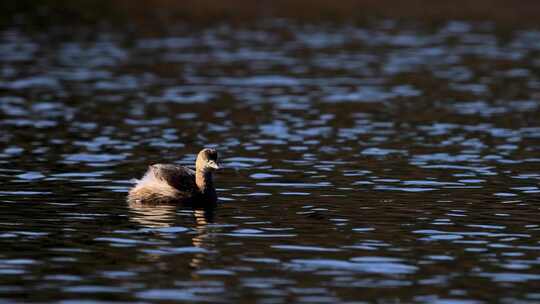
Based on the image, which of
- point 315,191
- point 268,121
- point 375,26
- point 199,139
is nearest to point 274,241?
point 315,191

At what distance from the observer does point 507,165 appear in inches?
943

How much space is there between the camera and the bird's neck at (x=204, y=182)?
Answer: 64.3ft

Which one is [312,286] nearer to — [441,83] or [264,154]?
[264,154]

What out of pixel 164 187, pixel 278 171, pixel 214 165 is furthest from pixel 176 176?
pixel 278 171

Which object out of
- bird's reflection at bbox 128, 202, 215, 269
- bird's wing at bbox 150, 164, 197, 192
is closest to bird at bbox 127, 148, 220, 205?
bird's wing at bbox 150, 164, 197, 192

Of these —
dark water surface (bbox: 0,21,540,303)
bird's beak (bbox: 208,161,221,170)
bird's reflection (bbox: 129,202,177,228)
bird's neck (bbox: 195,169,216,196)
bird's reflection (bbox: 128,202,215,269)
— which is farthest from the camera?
bird's beak (bbox: 208,161,221,170)

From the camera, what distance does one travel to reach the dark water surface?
1462 centimetres

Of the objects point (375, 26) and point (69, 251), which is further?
point (375, 26)

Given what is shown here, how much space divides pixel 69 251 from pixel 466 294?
5169 millimetres

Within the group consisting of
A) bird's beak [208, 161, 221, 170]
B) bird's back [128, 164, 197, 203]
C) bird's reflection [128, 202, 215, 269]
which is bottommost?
bird's reflection [128, 202, 215, 269]

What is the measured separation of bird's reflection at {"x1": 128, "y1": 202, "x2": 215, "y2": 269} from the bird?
0.12 metres

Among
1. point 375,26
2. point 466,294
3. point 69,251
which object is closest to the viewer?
point 466,294

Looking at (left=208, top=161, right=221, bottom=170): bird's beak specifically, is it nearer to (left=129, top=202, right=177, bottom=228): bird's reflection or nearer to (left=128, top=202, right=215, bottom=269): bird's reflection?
(left=128, top=202, right=215, bottom=269): bird's reflection

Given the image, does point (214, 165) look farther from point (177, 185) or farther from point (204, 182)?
point (177, 185)
